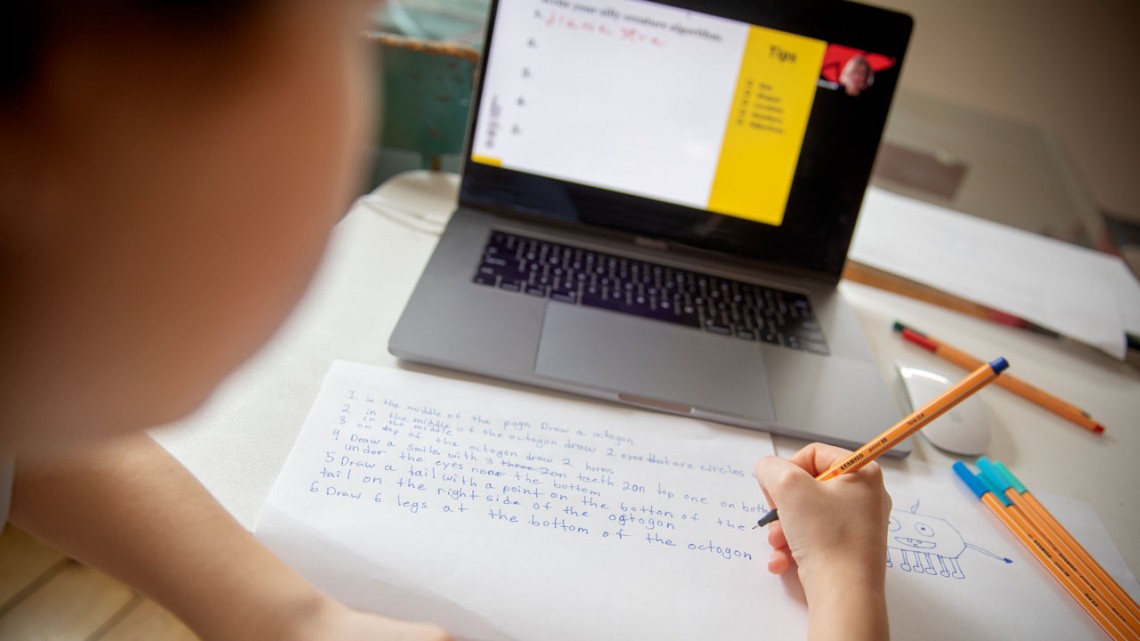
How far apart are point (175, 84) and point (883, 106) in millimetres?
724

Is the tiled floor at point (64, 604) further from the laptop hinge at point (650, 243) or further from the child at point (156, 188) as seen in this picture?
the laptop hinge at point (650, 243)

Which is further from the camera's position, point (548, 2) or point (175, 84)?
point (548, 2)

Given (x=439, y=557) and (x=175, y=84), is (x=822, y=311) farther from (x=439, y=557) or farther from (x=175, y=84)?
(x=175, y=84)

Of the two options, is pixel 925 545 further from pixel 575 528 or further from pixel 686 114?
pixel 686 114

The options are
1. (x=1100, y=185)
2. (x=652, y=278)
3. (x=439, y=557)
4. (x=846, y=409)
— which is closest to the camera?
(x=439, y=557)

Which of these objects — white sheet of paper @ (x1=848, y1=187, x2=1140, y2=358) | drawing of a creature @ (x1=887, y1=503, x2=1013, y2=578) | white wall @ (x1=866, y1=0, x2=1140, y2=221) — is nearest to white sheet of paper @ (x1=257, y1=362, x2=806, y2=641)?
drawing of a creature @ (x1=887, y1=503, x2=1013, y2=578)

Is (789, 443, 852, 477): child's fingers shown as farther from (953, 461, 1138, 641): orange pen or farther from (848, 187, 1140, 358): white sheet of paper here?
(848, 187, 1140, 358): white sheet of paper

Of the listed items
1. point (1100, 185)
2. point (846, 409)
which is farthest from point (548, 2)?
point (1100, 185)

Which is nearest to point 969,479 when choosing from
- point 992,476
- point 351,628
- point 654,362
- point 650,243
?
point 992,476

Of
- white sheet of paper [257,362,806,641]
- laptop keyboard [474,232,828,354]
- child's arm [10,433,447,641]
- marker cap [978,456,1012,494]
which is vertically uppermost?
laptop keyboard [474,232,828,354]

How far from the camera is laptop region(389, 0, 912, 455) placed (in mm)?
687

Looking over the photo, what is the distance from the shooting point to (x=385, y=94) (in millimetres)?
847

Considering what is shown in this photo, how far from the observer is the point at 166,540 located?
Result: 1.47ft

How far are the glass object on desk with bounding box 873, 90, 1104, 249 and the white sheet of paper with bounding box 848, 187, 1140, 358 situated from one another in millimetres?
59
